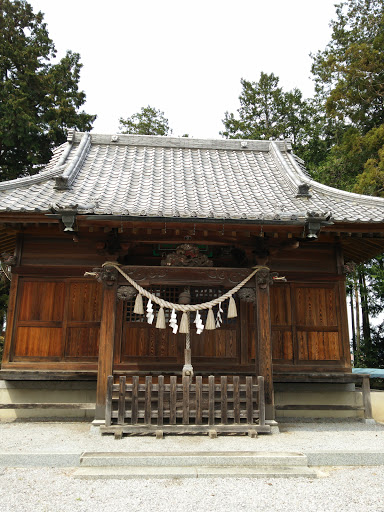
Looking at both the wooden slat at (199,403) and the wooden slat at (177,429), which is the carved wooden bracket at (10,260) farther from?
the wooden slat at (199,403)

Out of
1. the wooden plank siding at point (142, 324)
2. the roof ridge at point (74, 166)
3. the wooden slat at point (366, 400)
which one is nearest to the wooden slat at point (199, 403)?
the wooden plank siding at point (142, 324)

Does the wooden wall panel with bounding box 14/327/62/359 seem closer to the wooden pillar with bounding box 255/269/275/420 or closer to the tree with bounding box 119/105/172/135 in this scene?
the wooden pillar with bounding box 255/269/275/420

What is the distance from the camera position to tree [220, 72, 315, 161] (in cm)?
2747

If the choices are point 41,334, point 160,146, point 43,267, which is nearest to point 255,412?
point 41,334

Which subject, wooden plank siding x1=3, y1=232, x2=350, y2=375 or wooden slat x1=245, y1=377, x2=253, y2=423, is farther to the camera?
wooden plank siding x1=3, y1=232, x2=350, y2=375

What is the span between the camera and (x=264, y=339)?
6.56 metres

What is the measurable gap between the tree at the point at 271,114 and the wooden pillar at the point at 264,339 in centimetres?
2160

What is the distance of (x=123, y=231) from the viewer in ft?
21.1

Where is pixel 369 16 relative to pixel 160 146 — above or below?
above

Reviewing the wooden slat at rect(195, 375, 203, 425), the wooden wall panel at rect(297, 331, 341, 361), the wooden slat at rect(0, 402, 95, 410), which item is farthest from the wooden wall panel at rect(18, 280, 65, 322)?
the wooden wall panel at rect(297, 331, 341, 361)

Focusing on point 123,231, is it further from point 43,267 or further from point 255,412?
point 255,412

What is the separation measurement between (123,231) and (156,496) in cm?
388

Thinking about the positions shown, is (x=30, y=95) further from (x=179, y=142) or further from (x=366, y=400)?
(x=366, y=400)

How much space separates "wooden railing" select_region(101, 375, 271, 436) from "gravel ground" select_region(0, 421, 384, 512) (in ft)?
0.59
